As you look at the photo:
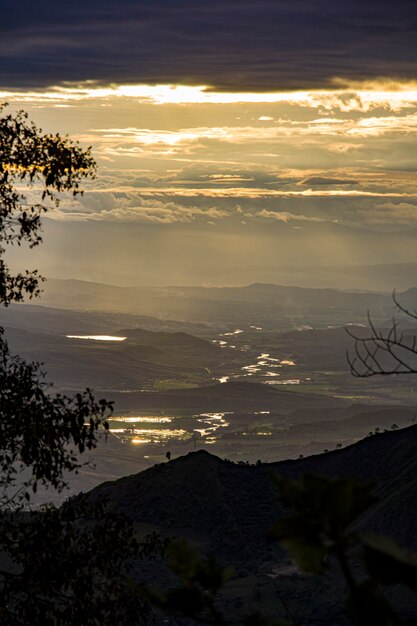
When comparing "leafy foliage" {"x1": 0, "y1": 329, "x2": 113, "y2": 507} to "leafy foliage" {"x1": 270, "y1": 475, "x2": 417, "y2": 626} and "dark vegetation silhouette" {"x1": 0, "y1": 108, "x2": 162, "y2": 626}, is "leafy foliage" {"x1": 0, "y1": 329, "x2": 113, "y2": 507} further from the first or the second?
"leafy foliage" {"x1": 270, "y1": 475, "x2": 417, "y2": 626}

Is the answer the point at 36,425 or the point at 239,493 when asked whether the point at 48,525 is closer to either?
the point at 36,425

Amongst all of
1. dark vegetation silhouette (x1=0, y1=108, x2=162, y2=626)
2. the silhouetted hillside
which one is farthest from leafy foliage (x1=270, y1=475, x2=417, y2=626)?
the silhouetted hillside

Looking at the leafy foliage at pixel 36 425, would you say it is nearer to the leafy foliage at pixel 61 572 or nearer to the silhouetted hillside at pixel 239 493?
the leafy foliage at pixel 61 572

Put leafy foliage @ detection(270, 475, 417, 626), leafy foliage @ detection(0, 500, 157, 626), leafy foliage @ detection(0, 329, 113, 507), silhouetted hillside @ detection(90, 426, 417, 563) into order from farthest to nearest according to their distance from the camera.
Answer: silhouetted hillside @ detection(90, 426, 417, 563) < leafy foliage @ detection(0, 329, 113, 507) < leafy foliage @ detection(0, 500, 157, 626) < leafy foliage @ detection(270, 475, 417, 626)

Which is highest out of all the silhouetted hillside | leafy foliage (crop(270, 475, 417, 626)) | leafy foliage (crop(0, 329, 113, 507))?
leafy foliage (crop(0, 329, 113, 507))

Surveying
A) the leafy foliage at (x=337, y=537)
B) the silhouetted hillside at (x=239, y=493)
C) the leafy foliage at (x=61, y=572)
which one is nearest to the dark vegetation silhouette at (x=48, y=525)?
the leafy foliage at (x=61, y=572)

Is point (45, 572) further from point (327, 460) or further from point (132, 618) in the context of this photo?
point (327, 460)

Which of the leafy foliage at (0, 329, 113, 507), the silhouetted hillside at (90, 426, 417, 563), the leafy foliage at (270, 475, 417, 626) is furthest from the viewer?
the silhouetted hillside at (90, 426, 417, 563)

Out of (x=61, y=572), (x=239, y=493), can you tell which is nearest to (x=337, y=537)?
(x=61, y=572)

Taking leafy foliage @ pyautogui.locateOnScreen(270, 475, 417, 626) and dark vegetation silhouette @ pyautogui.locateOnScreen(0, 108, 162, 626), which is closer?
leafy foliage @ pyautogui.locateOnScreen(270, 475, 417, 626)

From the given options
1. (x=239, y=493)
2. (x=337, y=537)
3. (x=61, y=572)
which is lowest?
(x=239, y=493)

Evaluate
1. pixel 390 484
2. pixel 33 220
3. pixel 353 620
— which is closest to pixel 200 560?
pixel 353 620
